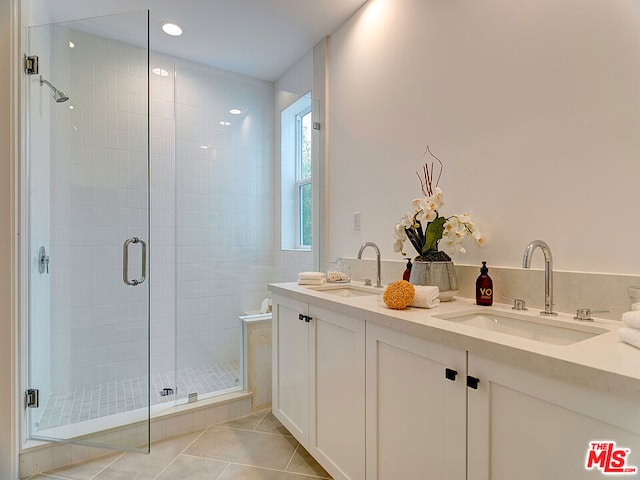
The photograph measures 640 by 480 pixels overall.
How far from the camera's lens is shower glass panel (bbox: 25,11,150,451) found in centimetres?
186

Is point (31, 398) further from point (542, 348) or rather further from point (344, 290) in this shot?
point (542, 348)

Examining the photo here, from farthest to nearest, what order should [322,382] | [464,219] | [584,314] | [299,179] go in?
[299,179] → [322,382] → [464,219] → [584,314]

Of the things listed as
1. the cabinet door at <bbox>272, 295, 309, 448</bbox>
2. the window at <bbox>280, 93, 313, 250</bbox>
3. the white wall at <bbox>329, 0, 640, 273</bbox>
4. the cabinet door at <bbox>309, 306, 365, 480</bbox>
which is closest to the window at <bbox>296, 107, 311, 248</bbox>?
the window at <bbox>280, 93, 313, 250</bbox>

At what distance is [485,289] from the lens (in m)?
1.34

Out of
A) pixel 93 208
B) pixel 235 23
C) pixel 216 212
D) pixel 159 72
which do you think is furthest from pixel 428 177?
pixel 159 72

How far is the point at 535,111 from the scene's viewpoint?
50.2 inches

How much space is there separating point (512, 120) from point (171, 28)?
90.7 inches

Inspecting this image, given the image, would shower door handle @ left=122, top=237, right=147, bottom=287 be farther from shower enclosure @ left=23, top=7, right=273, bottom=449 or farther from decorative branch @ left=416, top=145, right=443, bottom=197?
decorative branch @ left=416, top=145, right=443, bottom=197

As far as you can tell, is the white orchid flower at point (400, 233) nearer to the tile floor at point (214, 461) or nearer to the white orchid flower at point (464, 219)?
the white orchid flower at point (464, 219)

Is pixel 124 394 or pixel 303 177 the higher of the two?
pixel 303 177

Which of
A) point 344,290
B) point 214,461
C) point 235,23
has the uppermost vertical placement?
point 235,23

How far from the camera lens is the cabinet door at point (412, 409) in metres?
0.95

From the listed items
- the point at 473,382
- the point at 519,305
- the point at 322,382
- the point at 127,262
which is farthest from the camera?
the point at 127,262
